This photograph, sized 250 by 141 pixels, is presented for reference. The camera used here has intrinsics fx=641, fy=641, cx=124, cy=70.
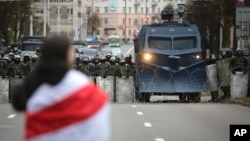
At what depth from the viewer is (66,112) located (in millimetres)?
4371

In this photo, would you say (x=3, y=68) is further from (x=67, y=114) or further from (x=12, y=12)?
(x=12, y=12)

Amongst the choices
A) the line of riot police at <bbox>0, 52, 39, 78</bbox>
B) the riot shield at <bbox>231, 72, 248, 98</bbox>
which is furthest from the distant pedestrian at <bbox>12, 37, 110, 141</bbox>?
the line of riot police at <bbox>0, 52, 39, 78</bbox>

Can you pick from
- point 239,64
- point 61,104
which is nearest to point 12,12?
point 239,64

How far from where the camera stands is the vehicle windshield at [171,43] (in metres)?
25.5

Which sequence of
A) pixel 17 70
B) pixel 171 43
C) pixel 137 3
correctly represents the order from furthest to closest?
pixel 137 3, pixel 17 70, pixel 171 43

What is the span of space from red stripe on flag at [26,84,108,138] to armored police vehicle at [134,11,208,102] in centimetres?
2062

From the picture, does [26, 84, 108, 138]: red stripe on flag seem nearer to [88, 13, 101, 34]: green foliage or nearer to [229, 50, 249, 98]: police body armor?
[229, 50, 249, 98]: police body armor

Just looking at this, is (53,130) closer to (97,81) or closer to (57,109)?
(57,109)

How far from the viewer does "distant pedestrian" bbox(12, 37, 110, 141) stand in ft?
14.4

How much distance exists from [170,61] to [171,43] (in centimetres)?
83

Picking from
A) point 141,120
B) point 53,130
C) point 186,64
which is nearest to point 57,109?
point 53,130

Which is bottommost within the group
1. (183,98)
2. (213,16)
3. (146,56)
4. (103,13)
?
(183,98)

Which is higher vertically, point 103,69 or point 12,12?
point 12,12

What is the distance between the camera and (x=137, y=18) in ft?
378
